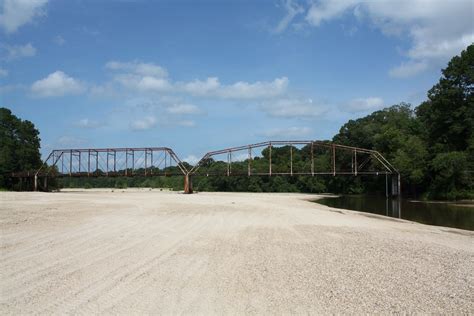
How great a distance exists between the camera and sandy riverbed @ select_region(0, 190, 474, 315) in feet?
30.5

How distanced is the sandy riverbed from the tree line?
6225 centimetres

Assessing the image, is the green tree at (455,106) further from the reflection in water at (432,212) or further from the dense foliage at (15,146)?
the dense foliage at (15,146)

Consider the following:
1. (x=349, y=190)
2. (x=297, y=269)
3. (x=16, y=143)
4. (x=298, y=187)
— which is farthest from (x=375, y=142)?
(x=297, y=269)

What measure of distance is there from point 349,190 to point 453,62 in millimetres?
54023

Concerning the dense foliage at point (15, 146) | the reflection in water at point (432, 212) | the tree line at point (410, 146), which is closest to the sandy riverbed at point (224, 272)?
the reflection in water at point (432, 212)

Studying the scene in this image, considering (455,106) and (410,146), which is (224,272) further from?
(410,146)

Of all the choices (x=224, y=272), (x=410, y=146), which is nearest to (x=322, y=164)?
(x=410, y=146)

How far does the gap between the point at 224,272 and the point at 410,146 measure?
87.5 m

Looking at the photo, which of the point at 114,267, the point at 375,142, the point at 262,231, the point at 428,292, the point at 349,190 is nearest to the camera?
the point at 428,292

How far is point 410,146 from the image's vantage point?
91188mm

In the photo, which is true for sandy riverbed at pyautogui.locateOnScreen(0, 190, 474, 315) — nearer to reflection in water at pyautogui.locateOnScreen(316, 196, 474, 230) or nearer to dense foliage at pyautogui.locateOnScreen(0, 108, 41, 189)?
reflection in water at pyautogui.locateOnScreen(316, 196, 474, 230)

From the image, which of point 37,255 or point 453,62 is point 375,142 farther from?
point 37,255

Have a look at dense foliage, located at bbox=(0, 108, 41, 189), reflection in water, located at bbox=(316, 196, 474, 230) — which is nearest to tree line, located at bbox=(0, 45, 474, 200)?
dense foliage, located at bbox=(0, 108, 41, 189)

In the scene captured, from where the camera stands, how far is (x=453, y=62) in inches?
3123
